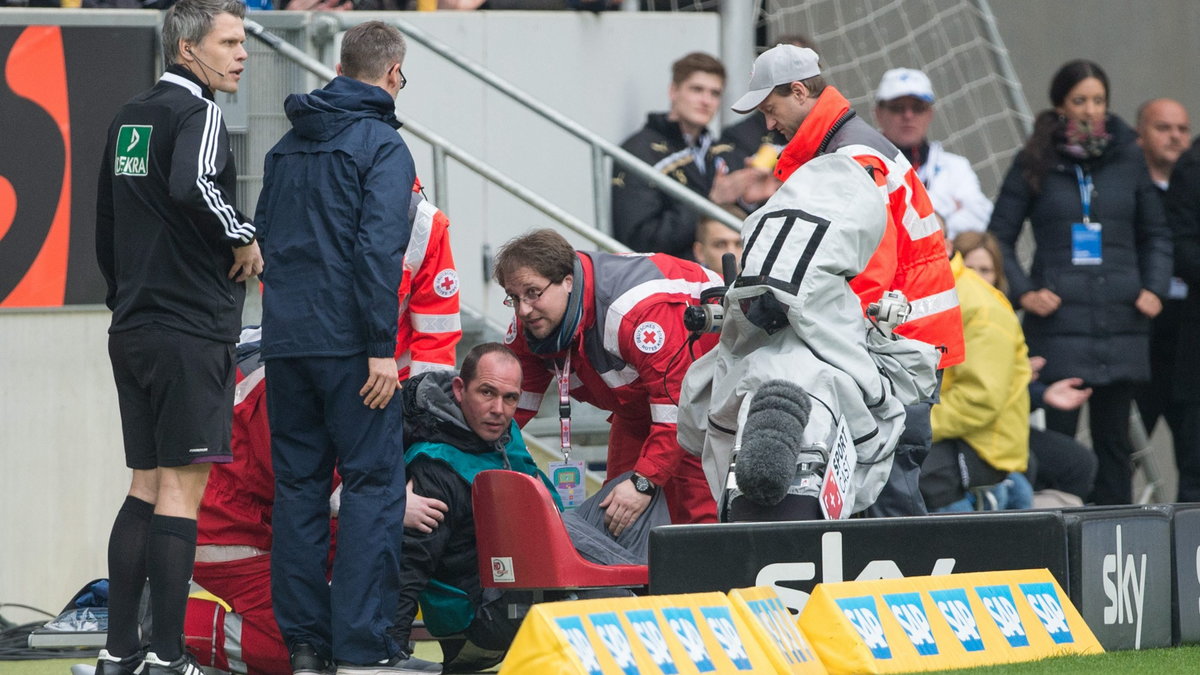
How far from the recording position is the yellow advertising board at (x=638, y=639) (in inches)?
142

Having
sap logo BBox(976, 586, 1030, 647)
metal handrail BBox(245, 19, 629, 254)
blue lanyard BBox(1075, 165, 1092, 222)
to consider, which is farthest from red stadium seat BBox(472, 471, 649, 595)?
blue lanyard BBox(1075, 165, 1092, 222)

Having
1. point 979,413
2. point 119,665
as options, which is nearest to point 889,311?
point 119,665

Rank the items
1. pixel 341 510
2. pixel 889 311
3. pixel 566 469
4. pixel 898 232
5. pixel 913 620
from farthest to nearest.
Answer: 1. pixel 566 469
2. pixel 898 232
3. pixel 341 510
4. pixel 889 311
5. pixel 913 620

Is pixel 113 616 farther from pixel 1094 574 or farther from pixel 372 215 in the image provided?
pixel 1094 574

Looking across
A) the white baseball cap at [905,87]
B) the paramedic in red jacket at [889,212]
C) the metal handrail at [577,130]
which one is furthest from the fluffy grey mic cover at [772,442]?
the white baseball cap at [905,87]

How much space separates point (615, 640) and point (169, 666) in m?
1.50

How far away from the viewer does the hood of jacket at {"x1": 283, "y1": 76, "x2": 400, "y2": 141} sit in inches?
195

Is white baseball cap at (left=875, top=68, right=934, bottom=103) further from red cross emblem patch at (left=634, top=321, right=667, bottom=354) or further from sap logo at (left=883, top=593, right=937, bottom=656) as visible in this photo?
sap logo at (left=883, top=593, right=937, bottom=656)

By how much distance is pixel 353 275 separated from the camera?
15.9ft

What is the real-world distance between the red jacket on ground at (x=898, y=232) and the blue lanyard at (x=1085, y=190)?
292 cm

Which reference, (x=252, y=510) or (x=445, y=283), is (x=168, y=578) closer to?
(x=252, y=510)

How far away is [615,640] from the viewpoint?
3730 mm

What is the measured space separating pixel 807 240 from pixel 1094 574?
1270mm

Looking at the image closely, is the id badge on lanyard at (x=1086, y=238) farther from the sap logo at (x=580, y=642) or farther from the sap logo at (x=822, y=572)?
the sap logo at (x=580, y=642)
